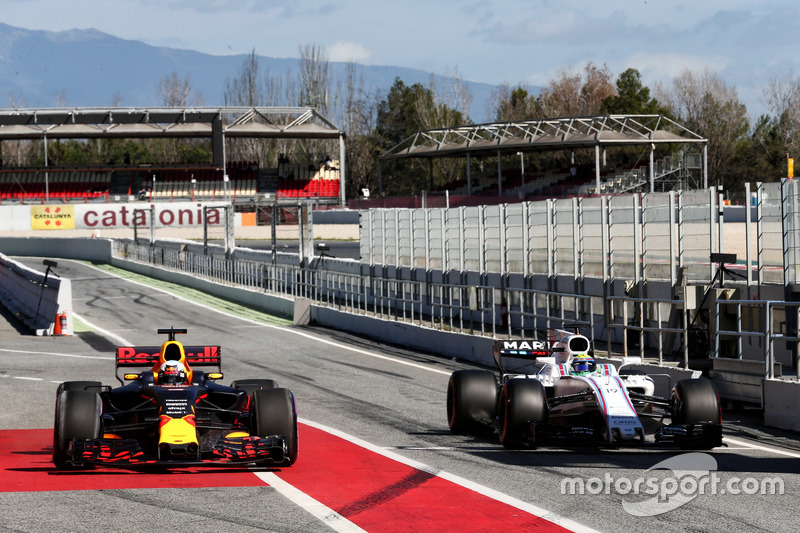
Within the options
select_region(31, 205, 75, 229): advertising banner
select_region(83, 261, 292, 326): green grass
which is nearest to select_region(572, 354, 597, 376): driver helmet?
select_region(83, 261, 292, 326): green grass

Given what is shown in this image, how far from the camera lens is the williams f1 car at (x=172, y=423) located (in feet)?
31.9

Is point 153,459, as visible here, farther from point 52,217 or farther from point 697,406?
point 52,217

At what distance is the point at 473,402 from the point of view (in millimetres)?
12688

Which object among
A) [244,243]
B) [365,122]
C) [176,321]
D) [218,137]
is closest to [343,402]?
[176,321]

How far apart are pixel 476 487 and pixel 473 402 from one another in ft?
10.4

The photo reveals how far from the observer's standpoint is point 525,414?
11203 millimetres

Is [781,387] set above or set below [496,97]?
below

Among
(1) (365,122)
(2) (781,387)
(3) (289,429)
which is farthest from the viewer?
(1) (365,122)

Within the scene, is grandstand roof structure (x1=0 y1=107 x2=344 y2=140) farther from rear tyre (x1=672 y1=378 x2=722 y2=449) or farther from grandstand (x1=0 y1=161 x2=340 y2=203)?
rear tyre (x1=672 y1=378 x2=722 y2=449)

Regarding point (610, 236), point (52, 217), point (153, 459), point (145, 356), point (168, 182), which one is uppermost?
point (168, 182)

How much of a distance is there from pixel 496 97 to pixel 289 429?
114m

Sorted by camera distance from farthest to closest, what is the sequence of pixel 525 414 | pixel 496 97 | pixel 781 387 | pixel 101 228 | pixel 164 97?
pixel 164 97 → pixel 496 97 → pixel 101 228 → pixel 781 387 → pixel 525 414

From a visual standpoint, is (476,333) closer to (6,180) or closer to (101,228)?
(101,228)

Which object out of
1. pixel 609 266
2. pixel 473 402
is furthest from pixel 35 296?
pixel 473 402
